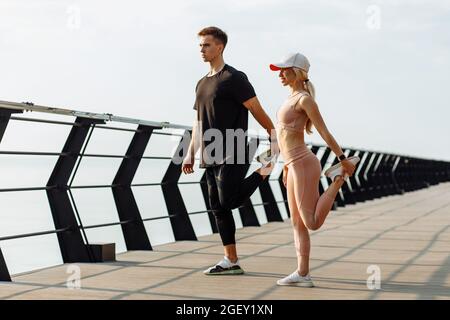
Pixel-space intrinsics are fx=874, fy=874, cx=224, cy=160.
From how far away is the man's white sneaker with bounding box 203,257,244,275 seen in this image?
19.9 ft

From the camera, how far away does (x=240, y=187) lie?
598 cm

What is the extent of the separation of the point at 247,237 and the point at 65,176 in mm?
3027

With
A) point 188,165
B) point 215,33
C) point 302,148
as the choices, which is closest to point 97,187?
point 188,165

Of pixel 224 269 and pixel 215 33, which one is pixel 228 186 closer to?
pixel 224 269

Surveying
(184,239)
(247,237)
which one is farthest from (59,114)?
(247,237)

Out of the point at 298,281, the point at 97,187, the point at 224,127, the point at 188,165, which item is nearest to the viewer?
the point at 298,281

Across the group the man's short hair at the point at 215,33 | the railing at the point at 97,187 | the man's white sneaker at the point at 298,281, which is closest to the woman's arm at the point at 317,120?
the man's white sneaker at the point at 298,281

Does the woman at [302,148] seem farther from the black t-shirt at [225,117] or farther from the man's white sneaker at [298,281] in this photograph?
the black t-shirt at [225,117]

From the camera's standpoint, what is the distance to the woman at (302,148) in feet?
17.2

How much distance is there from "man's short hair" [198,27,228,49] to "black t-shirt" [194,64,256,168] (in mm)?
202

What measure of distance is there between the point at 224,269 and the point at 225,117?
1061mm

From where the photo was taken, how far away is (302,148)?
538 cm

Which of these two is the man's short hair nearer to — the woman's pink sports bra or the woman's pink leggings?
the woman's pink sports bra

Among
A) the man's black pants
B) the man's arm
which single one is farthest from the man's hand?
the man's black pants
